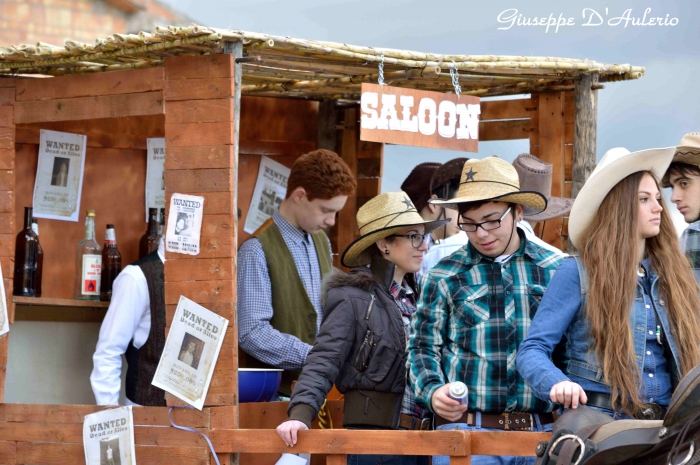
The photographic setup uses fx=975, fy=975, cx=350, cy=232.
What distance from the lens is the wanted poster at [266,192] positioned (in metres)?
6.58

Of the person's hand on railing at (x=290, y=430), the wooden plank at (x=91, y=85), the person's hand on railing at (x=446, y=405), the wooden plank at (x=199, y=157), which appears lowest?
the person's hand on railing at (x=290, y=430)

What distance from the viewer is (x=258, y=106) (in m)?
6.44

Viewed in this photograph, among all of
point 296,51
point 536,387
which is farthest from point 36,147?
point 536,387

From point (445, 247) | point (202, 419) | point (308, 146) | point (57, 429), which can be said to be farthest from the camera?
point (308, 146)

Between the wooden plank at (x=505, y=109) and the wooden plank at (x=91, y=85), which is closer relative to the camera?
the wooden plank at (x=91, y=85)

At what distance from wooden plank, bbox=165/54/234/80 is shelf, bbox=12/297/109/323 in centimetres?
151

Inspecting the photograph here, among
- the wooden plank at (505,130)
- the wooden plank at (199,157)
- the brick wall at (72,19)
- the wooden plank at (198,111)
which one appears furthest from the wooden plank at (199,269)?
the brick wall at (72,19)

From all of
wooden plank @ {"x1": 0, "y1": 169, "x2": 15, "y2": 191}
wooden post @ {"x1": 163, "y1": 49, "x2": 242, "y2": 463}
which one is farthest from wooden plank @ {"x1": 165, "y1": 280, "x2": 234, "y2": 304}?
wooden plank @ {"x1": 0, "y1": 169, "x2": 15, "y2": 191}

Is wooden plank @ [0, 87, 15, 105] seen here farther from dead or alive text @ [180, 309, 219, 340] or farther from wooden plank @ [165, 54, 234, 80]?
dead or alive text @ [180, 309, 219, 340]

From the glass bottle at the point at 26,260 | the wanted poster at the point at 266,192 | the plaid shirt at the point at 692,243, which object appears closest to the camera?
the plaid shirt at the point at 692,243

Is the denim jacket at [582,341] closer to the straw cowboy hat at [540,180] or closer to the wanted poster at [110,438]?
the wanted poster at [110,438]

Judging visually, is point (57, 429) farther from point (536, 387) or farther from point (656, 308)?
point (656, 308)

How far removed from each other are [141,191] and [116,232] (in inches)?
12.5

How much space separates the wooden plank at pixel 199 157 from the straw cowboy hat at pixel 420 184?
64.6 inches
